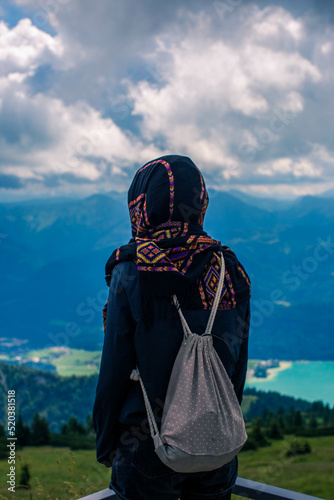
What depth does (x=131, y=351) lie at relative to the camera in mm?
1438

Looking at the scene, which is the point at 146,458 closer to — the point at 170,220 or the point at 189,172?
the point at 170,220

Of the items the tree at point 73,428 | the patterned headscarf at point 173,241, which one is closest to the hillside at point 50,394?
the tree at point 73,428

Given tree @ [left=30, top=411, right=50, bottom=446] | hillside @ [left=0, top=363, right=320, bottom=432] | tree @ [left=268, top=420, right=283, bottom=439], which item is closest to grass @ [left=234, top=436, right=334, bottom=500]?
tree @ [left=268, top=420, right=283, bottom=439]

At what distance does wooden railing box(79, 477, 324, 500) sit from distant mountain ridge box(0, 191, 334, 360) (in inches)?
781

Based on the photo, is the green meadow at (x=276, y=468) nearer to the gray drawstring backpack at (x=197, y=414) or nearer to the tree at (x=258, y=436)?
the tree at (x=258, y=436)

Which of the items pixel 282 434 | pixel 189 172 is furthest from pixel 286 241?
pixel 189 172

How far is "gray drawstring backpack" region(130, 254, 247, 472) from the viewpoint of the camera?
133 centimetres

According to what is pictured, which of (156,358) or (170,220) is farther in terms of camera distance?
(170,220)

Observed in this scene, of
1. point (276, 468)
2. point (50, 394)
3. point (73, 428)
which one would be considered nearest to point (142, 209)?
point (276, 468)

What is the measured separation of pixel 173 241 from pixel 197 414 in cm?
54

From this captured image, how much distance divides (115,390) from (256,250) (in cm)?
2879

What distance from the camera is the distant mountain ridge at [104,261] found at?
24.0m

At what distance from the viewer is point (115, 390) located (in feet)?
4.76

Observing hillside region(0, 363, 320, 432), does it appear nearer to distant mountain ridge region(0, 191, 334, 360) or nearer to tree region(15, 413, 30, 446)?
distant mountain ridge region(0, 191, 334, 360)
